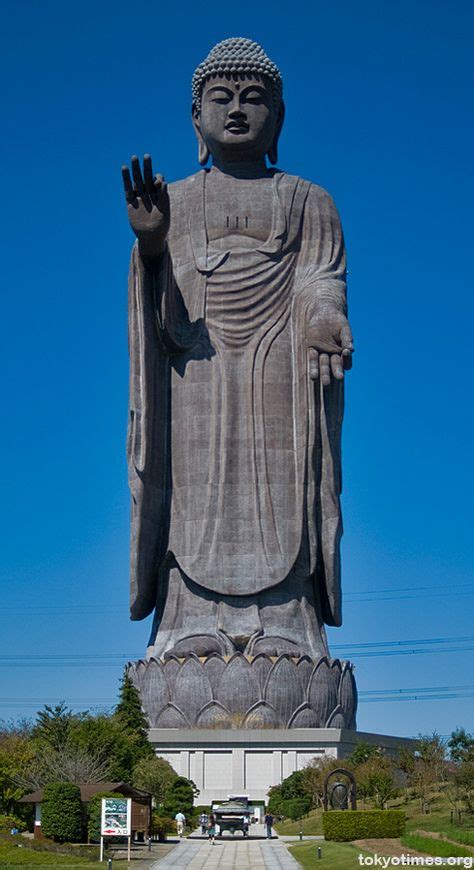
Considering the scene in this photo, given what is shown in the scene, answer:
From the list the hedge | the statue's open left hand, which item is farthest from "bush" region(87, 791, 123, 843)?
the statue's open left hand

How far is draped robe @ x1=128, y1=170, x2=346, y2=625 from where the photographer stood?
3453cm

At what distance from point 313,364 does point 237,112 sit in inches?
285

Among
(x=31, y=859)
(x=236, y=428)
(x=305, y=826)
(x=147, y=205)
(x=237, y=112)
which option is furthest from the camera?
(x=237, y=112)

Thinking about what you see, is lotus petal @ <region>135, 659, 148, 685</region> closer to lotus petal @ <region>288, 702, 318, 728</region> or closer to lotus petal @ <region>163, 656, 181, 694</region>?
lotus petal @ <region>163, 656, 181, 694</region>

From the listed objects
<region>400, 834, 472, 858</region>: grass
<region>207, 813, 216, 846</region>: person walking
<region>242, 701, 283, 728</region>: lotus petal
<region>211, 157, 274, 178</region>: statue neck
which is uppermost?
<region>211, 157, 274, 178</region>: statue neck

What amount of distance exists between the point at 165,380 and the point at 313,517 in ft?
16.9

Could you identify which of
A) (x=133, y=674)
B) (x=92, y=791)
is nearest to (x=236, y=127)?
(x=133, y=674)

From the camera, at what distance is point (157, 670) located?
111 feet

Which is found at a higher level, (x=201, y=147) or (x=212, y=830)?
(x=201, y=147)

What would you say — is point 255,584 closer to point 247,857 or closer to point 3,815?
point 3,815

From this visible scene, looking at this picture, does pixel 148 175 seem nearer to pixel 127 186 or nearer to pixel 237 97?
pixel 127 186

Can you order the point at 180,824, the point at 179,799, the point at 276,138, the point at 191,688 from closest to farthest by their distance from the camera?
the point at 180,824, the point at 179,799, the point at 191,688, the point at 276,138

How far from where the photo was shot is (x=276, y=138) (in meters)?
37.7

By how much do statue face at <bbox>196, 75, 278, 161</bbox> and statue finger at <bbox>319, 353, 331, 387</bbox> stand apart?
264 inches
